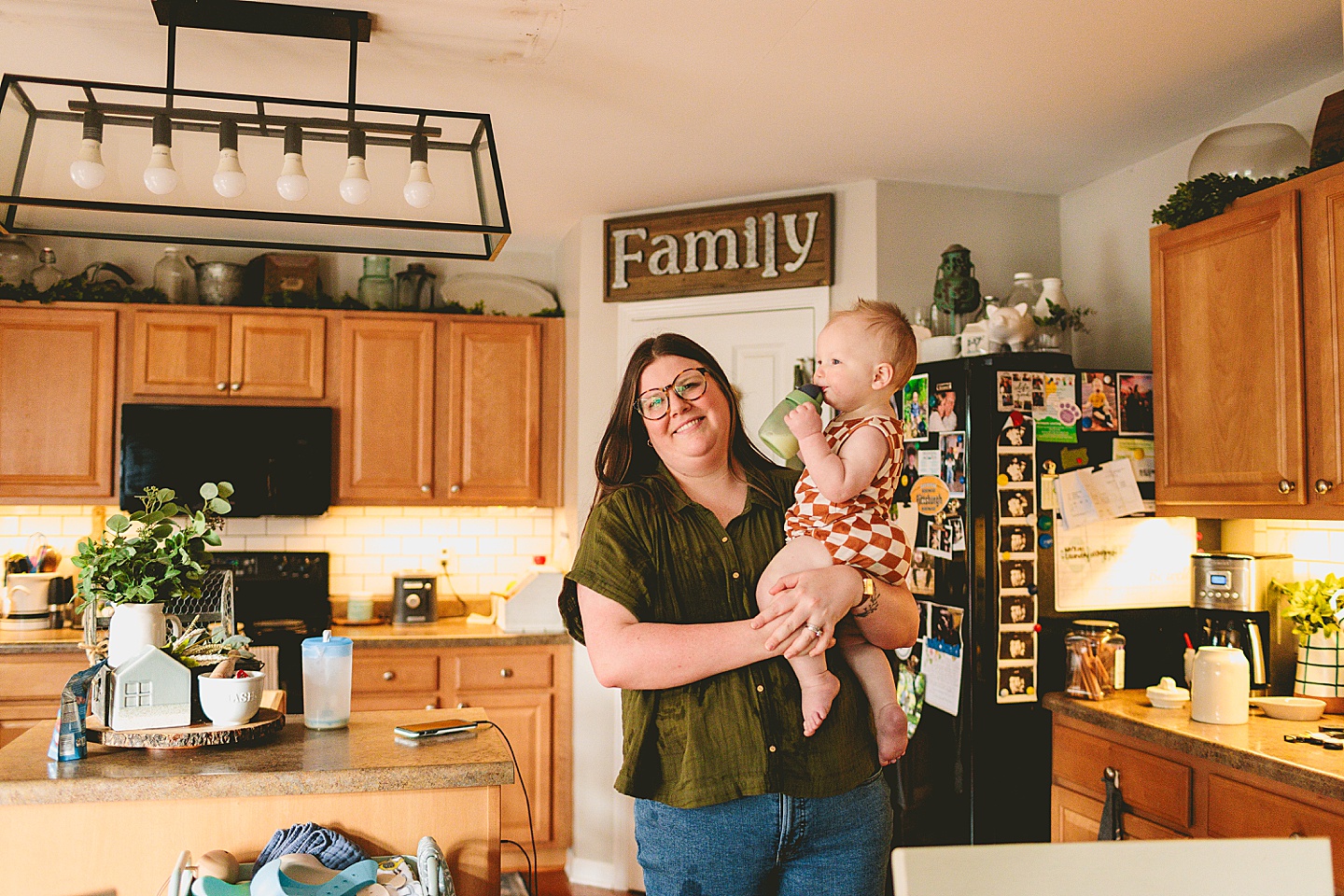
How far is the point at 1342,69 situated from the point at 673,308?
2156mm

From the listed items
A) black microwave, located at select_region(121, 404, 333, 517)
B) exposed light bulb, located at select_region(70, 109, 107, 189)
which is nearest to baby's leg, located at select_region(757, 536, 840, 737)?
exposed light bulb, located at select_region(70, 109, 107, 189)

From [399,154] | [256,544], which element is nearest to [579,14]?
[399,154]

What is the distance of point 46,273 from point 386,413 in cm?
143

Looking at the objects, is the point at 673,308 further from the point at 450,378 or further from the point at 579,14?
the point at 579,14

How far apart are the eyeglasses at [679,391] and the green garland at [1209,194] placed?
1.73 metres

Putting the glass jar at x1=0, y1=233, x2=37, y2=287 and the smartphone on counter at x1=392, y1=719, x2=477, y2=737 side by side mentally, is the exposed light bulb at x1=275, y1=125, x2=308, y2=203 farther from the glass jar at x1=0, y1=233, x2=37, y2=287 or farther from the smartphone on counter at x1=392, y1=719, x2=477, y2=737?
the glass jar at x1=0, y1=233, x2=37, y2=287

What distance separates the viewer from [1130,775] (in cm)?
250

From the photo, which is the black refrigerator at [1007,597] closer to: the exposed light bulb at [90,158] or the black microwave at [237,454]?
the exposed light bulb at [90,158]

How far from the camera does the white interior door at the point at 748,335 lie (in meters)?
3.66

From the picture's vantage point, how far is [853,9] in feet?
7.52

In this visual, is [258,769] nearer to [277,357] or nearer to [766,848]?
[766,848]

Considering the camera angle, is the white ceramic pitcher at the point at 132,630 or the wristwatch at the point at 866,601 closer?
the wristwatch at the point at 866,601

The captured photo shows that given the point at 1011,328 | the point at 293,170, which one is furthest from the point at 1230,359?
the point at 293,170

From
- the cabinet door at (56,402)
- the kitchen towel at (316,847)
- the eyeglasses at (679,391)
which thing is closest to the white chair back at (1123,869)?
the eyeglasses at (679,391)
